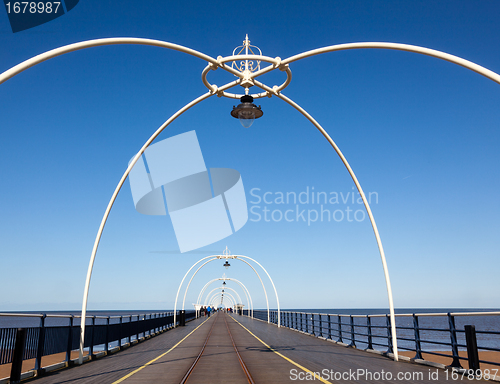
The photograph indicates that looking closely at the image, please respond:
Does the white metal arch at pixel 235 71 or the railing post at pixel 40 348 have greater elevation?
the white metal arch at pixel 235 71

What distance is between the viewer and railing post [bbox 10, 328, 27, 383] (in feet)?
28.3

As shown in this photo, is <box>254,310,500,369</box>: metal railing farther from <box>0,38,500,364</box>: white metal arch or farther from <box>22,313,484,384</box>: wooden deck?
<box>0,38,500,364</box>: white metal arch

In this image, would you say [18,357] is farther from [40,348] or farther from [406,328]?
[406,328]

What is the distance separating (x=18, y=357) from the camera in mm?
8797

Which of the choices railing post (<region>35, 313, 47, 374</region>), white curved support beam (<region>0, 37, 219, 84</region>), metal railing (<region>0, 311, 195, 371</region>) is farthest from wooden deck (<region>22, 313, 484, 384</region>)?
white curved support beam (<region>0, 37, 219, 84</region>)

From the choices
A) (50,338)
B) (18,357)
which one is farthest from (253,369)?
(18,357)

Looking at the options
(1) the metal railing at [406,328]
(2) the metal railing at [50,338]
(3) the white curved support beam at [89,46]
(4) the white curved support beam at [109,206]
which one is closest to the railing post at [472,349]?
(1) the metal railing at [406,328]

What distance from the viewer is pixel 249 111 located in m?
9.87

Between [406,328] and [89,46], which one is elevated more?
[89,46]

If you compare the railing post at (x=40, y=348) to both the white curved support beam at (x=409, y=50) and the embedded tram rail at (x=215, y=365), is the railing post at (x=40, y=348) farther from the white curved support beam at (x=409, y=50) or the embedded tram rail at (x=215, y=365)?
the white curved support beam at (x=409, y=50)

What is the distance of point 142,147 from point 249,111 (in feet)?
14.9

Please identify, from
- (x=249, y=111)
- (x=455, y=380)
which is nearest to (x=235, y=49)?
(x=249, y=111)

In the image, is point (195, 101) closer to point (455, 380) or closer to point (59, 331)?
Result: point (59, 331)

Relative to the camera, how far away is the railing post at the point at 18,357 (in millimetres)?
8625
